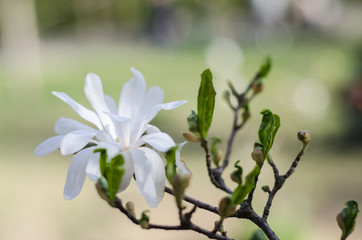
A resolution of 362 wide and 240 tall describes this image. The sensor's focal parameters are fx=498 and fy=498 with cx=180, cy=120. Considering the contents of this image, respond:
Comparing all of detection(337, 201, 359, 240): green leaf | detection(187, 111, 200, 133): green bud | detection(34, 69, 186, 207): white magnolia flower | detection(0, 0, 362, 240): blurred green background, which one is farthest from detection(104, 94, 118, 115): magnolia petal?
detection(0, 0, 362, 240): blurred green background

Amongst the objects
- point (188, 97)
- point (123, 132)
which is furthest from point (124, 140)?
point (188, 97)

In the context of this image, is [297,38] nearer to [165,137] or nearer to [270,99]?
[270,99]

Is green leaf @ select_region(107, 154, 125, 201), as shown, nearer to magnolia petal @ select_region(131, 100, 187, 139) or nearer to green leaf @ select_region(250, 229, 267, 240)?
magnolia petal @ select_region(131, 100, 187, 139)

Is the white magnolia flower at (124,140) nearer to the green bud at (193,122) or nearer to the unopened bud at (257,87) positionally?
the green bud at (193,122)

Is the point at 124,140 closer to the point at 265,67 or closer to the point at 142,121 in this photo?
the point at 142,121

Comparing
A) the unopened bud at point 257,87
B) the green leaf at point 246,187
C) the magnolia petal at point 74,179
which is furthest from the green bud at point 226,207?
the unopened bud at point 257,87

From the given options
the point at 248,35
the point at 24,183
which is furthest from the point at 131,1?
the point at 24,183
